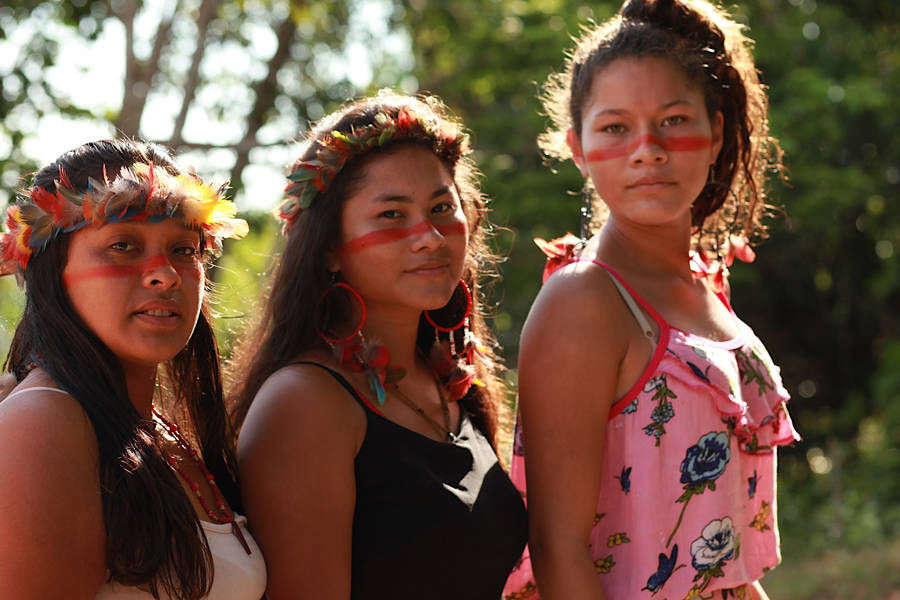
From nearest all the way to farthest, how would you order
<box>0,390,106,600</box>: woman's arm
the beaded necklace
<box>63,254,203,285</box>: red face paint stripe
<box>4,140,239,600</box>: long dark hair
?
<box>0,390,106,600</box>: woman's arm → <box>4,140,239,600</box>: long dark hair → <box>63,254,203,285</box>: red face paint stripe → the beaded necklace

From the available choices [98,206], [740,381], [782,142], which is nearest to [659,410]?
[740,381]

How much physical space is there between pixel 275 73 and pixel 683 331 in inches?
307

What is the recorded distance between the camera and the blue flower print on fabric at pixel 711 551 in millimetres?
2131

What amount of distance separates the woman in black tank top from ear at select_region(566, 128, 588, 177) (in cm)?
28

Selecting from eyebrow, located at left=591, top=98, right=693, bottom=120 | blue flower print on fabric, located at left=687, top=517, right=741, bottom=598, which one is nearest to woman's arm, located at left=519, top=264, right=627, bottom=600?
blue flower print on fabric, located at left=687, top=517, right=741, bottom=598

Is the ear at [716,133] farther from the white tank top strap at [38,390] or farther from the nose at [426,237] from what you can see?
the white tank top strap at [38,390]

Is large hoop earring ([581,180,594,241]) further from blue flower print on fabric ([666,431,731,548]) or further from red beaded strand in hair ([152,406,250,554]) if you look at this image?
red beaded strand in hair ([152,406,250,554])

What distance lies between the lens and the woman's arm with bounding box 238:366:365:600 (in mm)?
1854

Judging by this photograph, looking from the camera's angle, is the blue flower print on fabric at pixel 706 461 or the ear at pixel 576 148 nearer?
the blue flower print on fabric at pixel 706 461

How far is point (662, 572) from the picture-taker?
2107mm

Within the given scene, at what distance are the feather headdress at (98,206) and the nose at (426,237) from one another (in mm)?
479

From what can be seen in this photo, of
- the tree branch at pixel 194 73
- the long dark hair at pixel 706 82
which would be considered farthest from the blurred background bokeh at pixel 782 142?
the long dark hair at pixel 706 82

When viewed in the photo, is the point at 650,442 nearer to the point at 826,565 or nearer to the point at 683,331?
the point at 683,331

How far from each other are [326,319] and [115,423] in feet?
2.21
